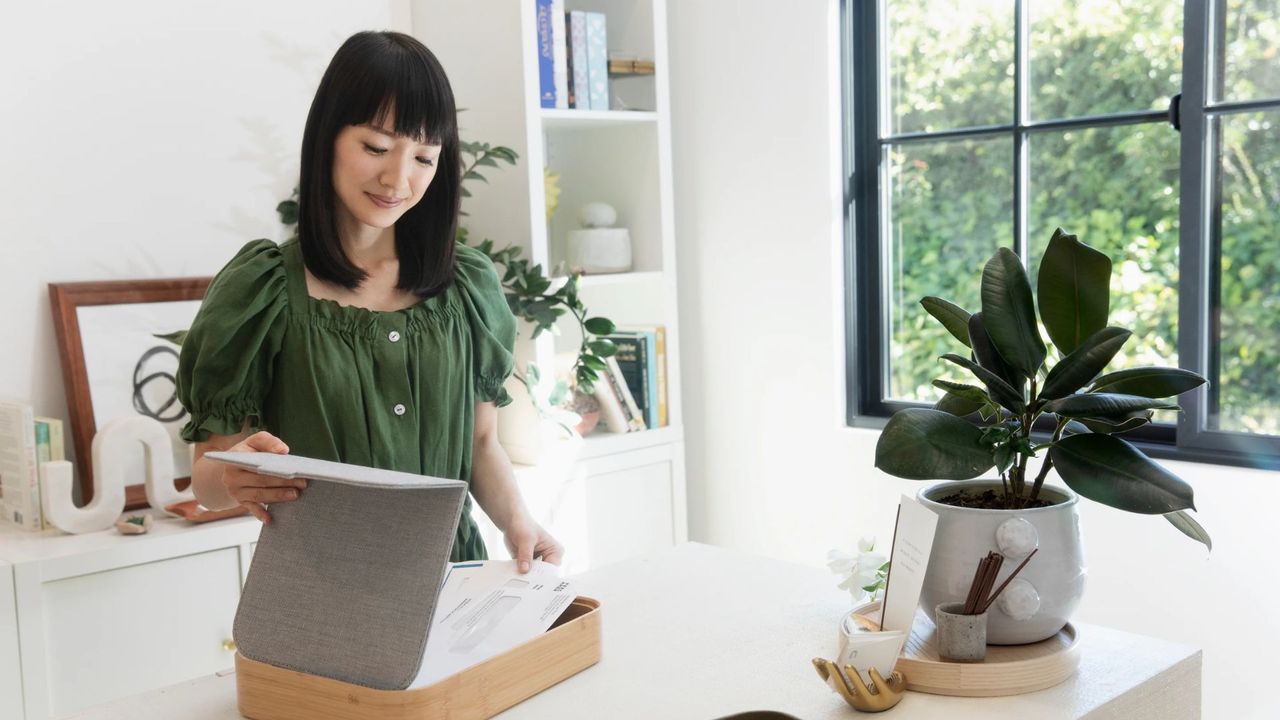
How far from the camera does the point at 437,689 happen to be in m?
1.12

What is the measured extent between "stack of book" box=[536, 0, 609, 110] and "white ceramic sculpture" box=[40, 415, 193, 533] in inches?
45.7

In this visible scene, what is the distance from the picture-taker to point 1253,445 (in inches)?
95.3

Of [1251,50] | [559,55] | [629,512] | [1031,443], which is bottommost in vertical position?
[629,512]

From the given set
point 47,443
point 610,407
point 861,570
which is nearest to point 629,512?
point 610,407

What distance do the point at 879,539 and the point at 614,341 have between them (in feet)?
2.80

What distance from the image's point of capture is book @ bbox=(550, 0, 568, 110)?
2732 millimetres

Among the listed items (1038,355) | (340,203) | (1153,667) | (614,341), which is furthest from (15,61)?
(1153,667)

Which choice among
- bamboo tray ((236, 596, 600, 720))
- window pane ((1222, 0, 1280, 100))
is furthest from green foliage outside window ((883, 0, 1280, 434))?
bamboo tray ((236, 596, 600, 720))

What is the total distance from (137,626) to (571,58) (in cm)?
160

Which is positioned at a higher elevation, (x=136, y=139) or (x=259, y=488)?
(x=136, y=139)

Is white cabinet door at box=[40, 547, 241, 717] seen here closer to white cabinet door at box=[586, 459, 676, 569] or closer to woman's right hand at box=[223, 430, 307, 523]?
white cabinet door at box=[586, 459, 676, 569]

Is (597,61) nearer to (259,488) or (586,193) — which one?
(586,193)

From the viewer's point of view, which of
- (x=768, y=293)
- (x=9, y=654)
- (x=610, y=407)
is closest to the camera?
(x=9, y=654)

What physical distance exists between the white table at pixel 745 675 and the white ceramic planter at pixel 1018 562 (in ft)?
0.25
